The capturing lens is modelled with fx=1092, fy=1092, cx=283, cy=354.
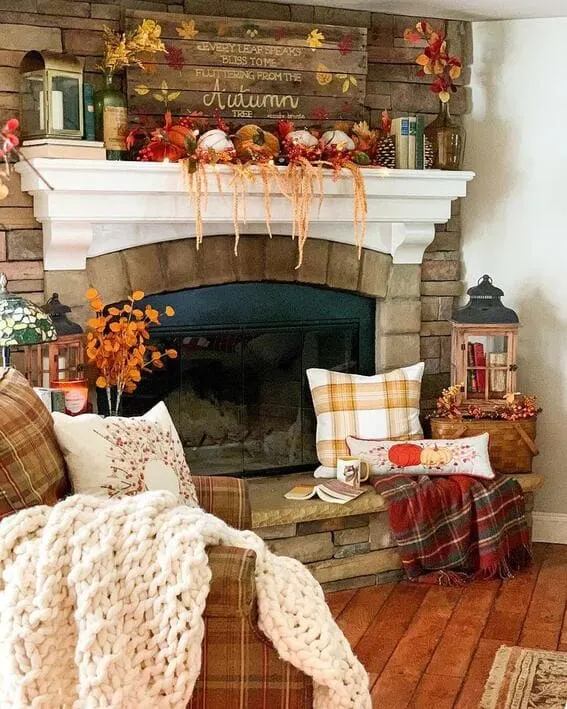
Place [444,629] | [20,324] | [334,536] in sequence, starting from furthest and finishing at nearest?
[334,536] → [444,629] → [20,324]

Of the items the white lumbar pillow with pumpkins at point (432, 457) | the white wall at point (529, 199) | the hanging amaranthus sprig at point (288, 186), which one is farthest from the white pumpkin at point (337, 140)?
the white lumbar pillow with pumpkins at point (432, 457)

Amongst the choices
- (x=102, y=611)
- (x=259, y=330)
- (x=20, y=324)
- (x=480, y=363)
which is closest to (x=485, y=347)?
(x=480, y=363)

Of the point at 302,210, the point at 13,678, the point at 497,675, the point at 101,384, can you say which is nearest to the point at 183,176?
the point at 302,210

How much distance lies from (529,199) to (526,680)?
2.18 m

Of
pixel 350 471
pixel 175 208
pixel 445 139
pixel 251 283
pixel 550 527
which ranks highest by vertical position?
pixel 445 139

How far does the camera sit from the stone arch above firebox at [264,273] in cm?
402

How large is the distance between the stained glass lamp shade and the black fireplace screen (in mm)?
824

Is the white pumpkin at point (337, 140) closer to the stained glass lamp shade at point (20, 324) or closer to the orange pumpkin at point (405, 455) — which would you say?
the orange pumpkin at point (405, 455)

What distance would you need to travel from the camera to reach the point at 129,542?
2.01m

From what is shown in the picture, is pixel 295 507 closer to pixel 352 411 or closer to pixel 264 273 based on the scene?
pixel 352 411

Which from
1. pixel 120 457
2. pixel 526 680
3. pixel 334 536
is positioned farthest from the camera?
pixel 334 536

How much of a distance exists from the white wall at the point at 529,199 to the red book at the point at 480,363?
32 centimetres

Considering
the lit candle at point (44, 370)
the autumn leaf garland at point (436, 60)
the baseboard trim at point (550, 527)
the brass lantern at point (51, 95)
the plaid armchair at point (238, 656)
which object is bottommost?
the baseboard trim at point (550, 527)

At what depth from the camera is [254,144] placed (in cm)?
400
